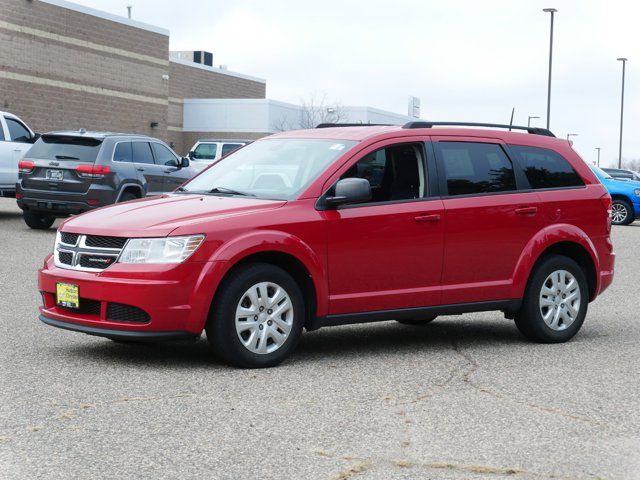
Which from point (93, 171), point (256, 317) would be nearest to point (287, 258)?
point (256, 317)

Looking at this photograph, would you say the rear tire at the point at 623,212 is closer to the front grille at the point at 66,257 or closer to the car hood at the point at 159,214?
the car hood at the point at 159,214

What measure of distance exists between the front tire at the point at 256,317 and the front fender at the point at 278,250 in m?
0.14

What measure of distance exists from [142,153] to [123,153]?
56 centimetres

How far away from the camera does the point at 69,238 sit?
318 inches

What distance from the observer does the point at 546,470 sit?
5.39 m

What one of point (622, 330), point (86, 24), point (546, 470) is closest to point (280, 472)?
point (546, 470)

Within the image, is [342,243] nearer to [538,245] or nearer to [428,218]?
[428,218]

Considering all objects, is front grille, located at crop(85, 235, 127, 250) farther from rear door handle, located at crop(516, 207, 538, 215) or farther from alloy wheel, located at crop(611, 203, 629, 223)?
alloy wheel, located at crop(611, 203, 629, 223)

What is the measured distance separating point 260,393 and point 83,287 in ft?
5.14

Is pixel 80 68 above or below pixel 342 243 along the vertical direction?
above

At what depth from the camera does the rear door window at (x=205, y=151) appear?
Result: 36.3 metres

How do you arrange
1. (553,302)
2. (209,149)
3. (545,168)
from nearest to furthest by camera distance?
(553,302) → (545,168) → (209,149)

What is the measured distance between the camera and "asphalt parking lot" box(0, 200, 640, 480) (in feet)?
17.8

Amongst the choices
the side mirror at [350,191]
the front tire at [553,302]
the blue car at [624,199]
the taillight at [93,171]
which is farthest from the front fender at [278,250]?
the blue car at [624,199]
